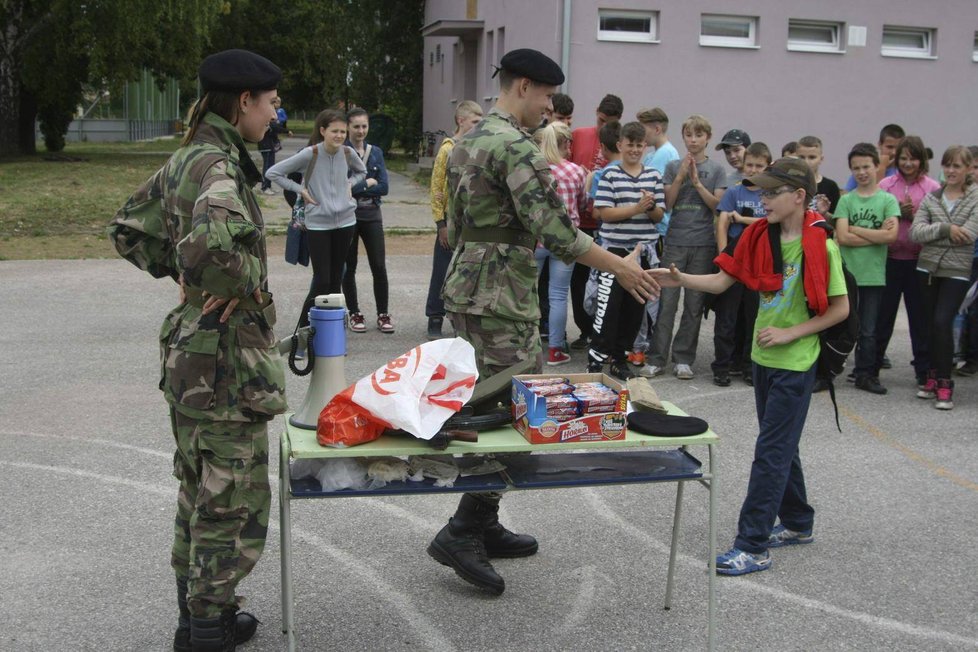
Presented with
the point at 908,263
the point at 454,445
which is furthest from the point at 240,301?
the point at 908,263

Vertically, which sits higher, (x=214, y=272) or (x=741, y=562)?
(x=214, y=272)

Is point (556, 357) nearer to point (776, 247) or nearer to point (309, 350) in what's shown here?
point (776, 247)

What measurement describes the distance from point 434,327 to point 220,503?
240 inches

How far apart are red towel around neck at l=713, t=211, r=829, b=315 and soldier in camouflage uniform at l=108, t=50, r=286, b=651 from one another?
7.66 ft

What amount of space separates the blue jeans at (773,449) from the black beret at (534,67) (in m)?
1.71

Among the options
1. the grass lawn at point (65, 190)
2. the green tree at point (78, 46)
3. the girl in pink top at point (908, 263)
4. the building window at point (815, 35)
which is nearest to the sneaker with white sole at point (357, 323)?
the girl in pink top at point (908, 263)

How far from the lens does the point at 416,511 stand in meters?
5.62

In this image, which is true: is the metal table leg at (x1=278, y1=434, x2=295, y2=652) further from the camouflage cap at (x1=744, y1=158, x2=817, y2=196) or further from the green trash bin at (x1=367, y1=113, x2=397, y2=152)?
the green trash bin at (x1=367, y1=113, x2=397, y2=152)

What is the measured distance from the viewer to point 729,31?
19516 millimetres

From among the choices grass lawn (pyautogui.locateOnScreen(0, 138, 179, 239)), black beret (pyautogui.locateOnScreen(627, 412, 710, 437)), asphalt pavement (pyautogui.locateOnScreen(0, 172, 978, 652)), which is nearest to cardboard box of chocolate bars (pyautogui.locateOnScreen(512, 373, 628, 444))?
black beret (pyautogui.locateOnScreen(627, 412, 710, 437))

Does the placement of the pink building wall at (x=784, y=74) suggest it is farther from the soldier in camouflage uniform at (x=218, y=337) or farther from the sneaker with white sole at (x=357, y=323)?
the soldier in camouflage uniform at (x=218, y=337)

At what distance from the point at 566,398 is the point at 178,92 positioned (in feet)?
215

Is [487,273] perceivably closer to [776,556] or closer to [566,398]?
[566,398]

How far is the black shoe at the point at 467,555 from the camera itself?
15.3ft
